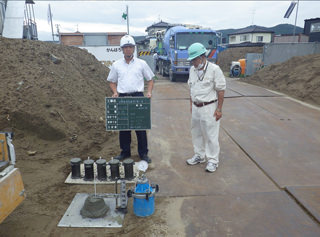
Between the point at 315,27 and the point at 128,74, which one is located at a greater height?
the point at 315,27

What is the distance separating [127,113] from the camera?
12.9 ft

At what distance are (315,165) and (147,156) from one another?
2.72 m

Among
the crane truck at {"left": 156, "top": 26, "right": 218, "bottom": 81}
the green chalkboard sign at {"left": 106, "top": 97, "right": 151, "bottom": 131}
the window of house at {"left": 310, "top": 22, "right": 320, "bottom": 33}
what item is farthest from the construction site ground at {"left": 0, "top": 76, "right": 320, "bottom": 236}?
the window of house at {"left": 310, "top": 22, "right": 320, "bottom": 33}

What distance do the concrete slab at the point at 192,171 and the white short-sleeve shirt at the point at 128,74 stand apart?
4.35ft

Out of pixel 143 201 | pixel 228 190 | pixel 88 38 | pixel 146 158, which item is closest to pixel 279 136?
pixel 228 190

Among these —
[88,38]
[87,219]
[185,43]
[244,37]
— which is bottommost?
[87,219]

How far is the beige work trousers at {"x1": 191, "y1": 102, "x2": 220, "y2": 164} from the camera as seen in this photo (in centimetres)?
384

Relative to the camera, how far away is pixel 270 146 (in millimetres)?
4957

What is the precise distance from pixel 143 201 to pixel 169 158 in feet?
5.48

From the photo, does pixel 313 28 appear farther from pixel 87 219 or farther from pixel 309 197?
pixel 87 219

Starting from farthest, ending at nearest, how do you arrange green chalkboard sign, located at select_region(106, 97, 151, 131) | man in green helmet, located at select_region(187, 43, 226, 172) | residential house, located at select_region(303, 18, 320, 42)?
1. residential house, located at select_region(303, 18, 320, 42)
2. green chalkboard sign, located at select_region(106, 97, 151, 131)
3. man in green helmet, located at select_region(187, 43, 226, 172)

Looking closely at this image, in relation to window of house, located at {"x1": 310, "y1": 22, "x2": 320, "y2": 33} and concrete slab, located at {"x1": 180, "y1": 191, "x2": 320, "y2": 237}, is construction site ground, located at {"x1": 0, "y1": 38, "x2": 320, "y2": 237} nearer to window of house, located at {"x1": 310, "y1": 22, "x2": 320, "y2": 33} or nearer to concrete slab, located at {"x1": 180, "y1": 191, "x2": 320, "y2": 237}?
concrete slab, located at {"x1": 180, "y1": 191, "x2": 320, "y2": 237}

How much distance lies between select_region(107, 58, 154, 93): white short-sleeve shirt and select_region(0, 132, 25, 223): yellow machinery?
198 cm

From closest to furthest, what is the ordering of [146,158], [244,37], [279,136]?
[146,158], [279,136], [244,37]
